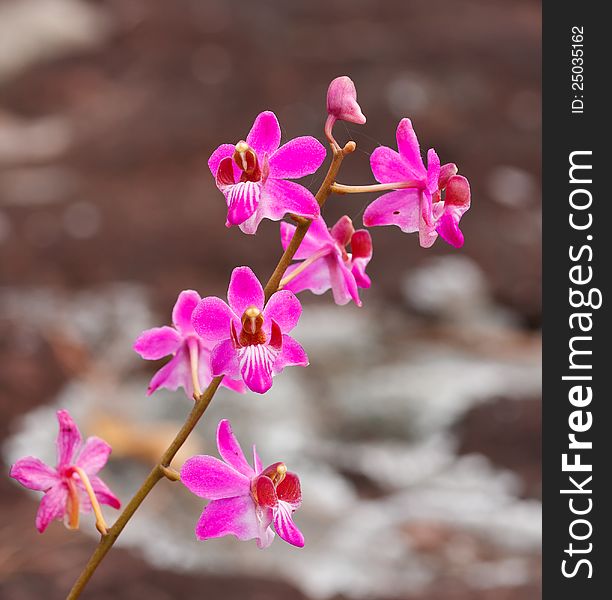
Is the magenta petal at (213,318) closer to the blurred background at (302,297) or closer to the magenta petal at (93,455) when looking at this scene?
the magenta petal at (93,455)

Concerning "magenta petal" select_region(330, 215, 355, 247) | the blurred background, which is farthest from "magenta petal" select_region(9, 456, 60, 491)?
the blurred background

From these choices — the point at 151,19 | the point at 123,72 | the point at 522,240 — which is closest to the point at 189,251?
the point at 522,240

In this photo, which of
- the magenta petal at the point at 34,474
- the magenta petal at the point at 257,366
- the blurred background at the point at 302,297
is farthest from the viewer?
the blurred background at the point at 302,297

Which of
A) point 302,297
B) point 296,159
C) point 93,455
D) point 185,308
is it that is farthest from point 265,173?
point 302,297

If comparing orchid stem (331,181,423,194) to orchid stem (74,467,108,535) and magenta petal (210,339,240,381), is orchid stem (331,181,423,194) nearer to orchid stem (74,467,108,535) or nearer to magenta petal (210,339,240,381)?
magenta petal (210,339,240,381)

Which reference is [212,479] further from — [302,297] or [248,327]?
[302,297]

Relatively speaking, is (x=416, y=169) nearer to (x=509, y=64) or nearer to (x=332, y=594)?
(x=332, y=594)

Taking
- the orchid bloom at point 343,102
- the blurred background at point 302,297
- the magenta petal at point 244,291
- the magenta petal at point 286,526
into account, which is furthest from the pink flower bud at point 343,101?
the blurred background at point 302,297
